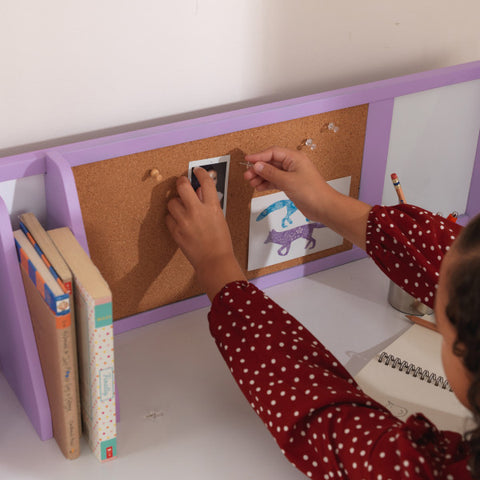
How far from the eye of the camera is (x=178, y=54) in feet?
2.97

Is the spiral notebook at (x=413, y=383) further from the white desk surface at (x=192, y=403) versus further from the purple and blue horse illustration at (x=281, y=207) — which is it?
the purple and blue horse illustration at (x=281, y=207)

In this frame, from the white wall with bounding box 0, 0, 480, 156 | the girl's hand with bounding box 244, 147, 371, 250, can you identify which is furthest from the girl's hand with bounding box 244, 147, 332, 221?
the white wall with bounding box 0, 0, 480, 156

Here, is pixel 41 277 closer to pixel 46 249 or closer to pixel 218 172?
pixel 46 249

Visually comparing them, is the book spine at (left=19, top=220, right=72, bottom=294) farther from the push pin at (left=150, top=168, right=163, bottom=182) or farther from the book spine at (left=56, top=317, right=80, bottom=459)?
the push pin at (left=150, top=168, right=163, bottom=182)

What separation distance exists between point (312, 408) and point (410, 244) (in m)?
0.30

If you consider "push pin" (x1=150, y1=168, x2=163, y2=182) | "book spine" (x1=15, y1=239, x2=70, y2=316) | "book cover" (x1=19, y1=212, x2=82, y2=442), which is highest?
"push pin" (x1=150, y1=168, x2=163, y2=182)

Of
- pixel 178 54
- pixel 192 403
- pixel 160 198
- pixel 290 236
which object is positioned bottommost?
→ pixel 192 403

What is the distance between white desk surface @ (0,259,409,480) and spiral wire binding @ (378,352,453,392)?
0.03 meters

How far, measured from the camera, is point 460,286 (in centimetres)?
52

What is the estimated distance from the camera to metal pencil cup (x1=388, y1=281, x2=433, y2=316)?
100 centimetres

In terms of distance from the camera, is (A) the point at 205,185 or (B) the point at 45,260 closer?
(B) the point at 45,260

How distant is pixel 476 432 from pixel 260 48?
618 millimetres

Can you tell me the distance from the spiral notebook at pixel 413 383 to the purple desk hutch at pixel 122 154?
9.1 inches

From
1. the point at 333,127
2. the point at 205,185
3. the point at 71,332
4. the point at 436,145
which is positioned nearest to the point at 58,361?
the point at 71,332
